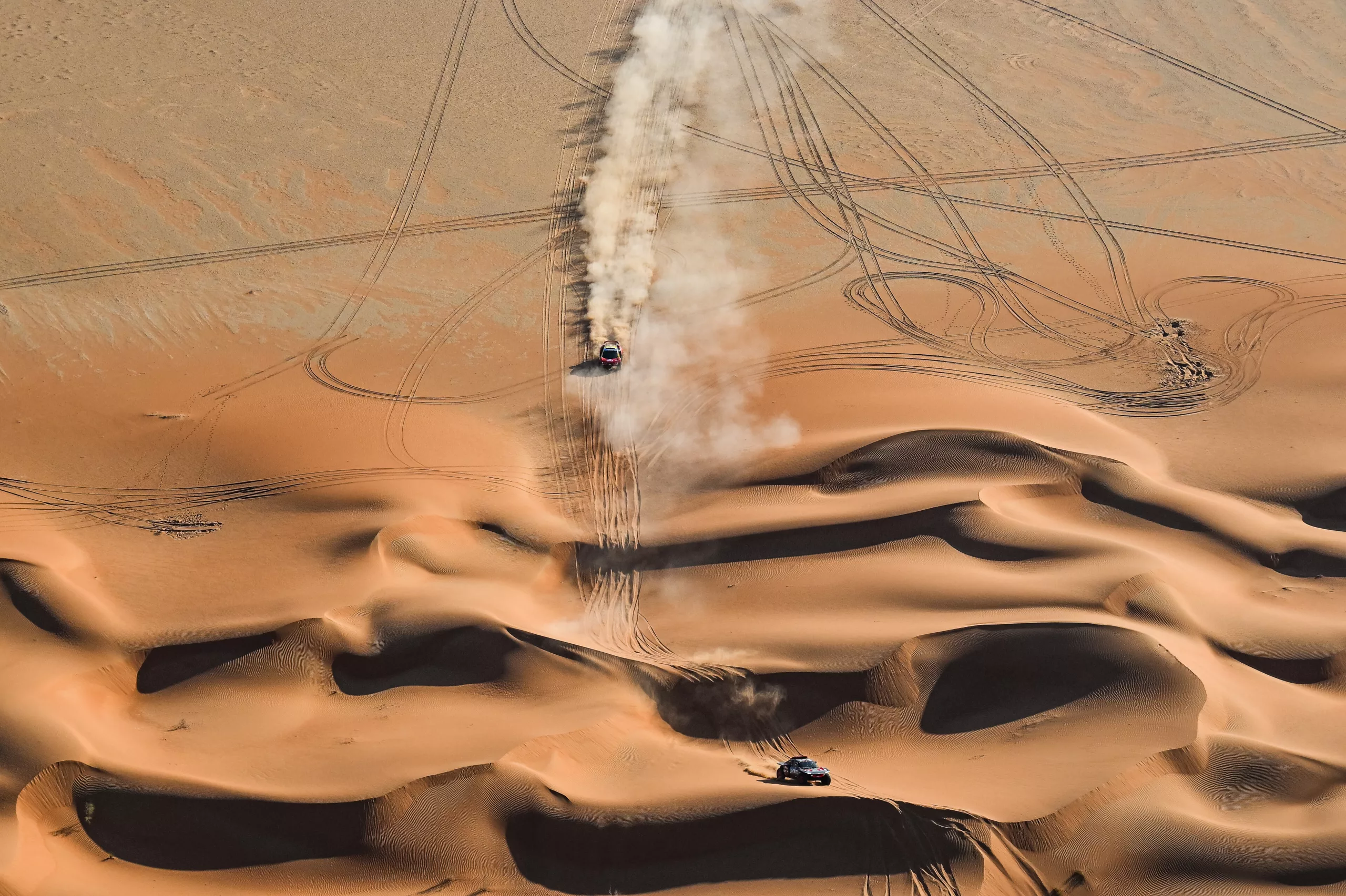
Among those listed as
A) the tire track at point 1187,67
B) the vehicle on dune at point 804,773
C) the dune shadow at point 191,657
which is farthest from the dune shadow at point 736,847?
the tire track at point 1187,67

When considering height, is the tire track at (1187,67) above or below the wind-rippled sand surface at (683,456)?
above

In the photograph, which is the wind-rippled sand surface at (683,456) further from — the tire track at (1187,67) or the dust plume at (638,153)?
the dust plume at (638,153)

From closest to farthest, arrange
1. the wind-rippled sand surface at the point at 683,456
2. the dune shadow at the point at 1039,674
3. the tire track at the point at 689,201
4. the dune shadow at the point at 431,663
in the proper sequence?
the wind-rippled sand surface at the point at 683,456 → the dune shadow at the point at 1039,674 → the dune shadow at the point at 431,663 → the tire track at the point at 689,201

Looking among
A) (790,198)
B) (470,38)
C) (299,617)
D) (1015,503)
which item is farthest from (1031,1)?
(299,617)

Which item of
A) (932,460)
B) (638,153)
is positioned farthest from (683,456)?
(638,153)

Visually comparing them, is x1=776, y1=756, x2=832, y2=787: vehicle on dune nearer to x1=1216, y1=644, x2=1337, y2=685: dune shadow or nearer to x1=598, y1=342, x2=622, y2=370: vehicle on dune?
x1=1216, y1=644, x2=1337, y2=685: dune shadow

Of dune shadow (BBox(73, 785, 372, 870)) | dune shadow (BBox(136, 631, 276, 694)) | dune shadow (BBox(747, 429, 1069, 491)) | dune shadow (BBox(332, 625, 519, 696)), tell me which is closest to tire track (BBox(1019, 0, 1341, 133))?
dune shadow (BBox(747, 429, 1069, 491))

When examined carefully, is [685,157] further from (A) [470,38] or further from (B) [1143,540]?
(B) [1143,540]
